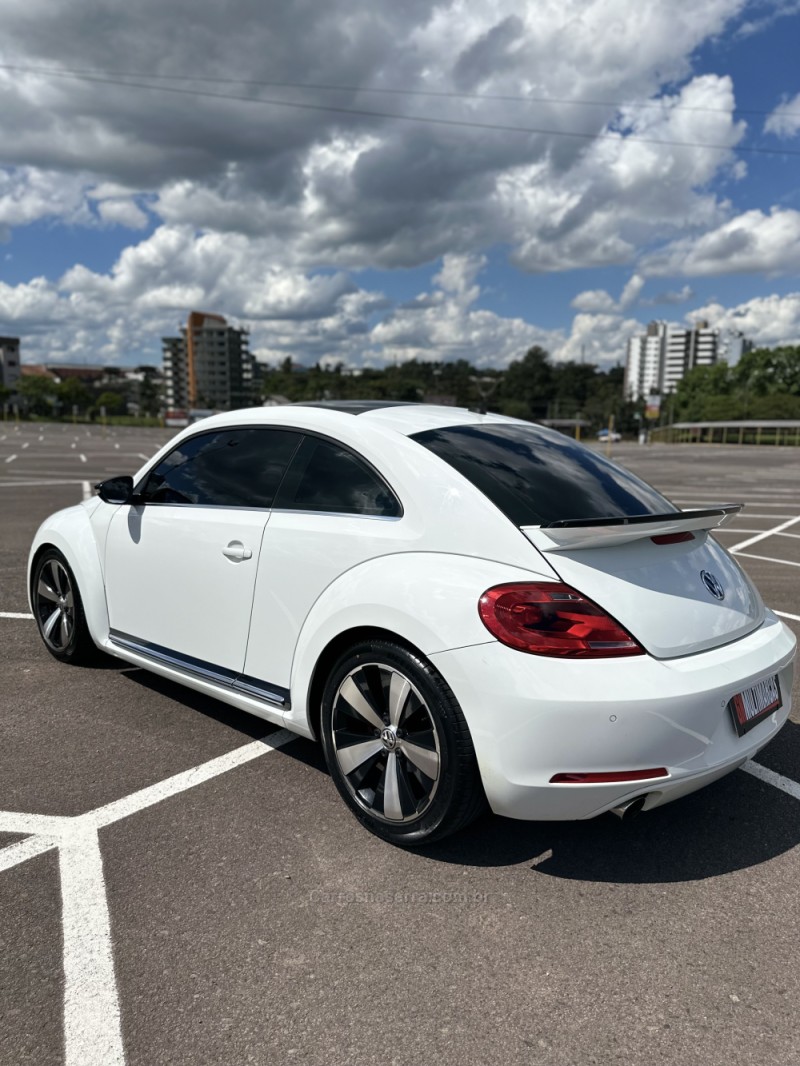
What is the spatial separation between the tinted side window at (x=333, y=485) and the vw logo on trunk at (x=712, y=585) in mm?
1144

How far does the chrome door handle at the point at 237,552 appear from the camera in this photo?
3254mm

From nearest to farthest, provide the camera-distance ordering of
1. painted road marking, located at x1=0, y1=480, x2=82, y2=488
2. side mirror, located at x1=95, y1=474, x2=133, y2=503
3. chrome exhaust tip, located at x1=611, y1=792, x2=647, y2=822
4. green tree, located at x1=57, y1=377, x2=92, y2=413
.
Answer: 1. chrome exhaust tip, located at x1=611, y1=792, x2=647, y2=822
2. side mirror, located at x1=95, y1=474, x2=133, y2=503
3. painted road marking, located at x1=0, y1=480, x2=82, y2=488
4. green tree, located at x1=57, y1=377, x2=92, y2=413

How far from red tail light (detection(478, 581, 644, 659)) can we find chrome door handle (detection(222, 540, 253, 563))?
120 centimetres

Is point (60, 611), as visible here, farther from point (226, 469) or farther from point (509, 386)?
point (509, 386)

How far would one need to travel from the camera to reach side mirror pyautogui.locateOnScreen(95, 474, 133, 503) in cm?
404

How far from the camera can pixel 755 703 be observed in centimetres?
271

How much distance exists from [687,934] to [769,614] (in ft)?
4.51

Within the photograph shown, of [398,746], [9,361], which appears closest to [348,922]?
[398,746]

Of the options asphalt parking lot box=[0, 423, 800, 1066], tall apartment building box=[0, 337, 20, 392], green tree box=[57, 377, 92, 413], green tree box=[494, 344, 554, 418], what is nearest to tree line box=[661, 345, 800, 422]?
green tree box=[494, 344, 554, 418]

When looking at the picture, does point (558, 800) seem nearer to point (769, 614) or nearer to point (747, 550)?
point (769, 614)

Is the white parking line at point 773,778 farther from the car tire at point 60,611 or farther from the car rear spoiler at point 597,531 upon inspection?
the car tire at point 60,611

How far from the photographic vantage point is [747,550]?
31.9ft

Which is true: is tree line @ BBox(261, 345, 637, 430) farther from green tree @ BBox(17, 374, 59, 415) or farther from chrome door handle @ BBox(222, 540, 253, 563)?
chrome door handle @ BBox(222, 540, 253, 563)

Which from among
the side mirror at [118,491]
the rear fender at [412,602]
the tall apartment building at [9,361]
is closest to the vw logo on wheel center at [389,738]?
the rear fender at [412,602]
